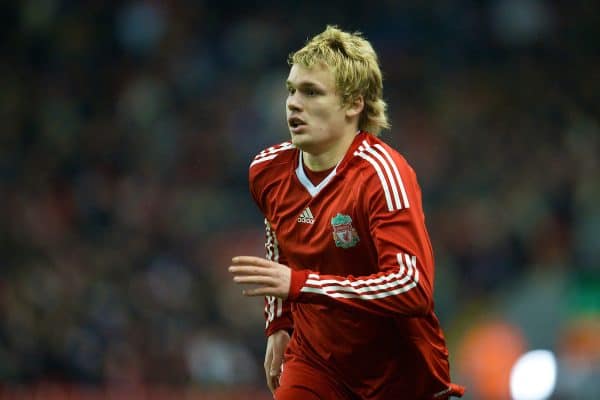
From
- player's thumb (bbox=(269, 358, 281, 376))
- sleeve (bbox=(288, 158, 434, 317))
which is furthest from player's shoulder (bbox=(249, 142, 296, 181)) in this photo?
player's thumb (bbox=(269, 358, 281, 376))

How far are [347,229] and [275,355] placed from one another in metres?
0.77

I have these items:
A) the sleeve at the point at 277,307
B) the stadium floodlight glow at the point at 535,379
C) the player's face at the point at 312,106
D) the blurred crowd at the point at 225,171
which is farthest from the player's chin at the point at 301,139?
the blurred crowd at the point at 225,171

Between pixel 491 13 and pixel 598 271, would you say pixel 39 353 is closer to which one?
pixel 598 271

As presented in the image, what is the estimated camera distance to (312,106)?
4.27 metres

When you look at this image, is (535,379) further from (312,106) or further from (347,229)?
Result: (312,106)

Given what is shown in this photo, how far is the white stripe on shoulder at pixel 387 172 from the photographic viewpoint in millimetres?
3980

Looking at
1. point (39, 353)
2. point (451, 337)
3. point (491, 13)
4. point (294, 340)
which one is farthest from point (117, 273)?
point (294, 340)

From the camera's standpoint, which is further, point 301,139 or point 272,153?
point 272,153

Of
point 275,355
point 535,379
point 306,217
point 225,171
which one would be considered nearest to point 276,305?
point 275,355

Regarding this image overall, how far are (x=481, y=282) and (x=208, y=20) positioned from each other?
4.93 m

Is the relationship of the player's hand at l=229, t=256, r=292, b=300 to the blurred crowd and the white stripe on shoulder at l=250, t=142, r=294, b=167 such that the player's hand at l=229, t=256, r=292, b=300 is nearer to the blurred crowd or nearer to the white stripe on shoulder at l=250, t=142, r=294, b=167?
the white stripe on shoulder at l=250, t=142, r=294, b=167

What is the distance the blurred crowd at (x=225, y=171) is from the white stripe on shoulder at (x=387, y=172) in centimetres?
292

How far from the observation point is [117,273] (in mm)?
10031

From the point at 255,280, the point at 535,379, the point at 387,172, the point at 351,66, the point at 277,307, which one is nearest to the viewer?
the point at 255,280
